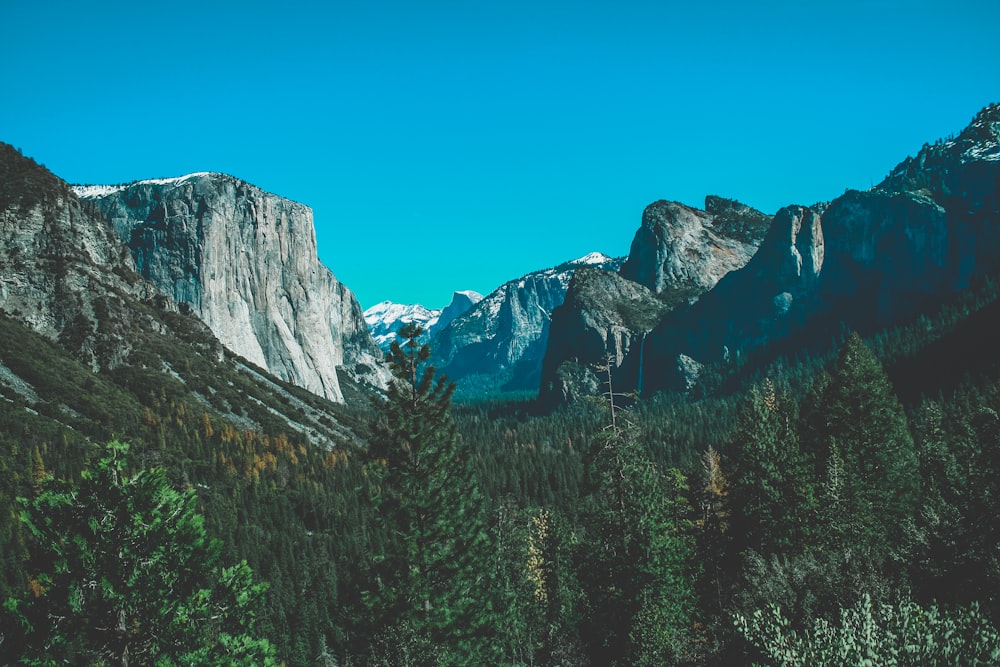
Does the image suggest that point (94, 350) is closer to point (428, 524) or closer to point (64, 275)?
point (64, 275)

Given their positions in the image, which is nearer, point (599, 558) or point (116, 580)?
point (116, 580)

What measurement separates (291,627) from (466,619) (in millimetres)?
68861

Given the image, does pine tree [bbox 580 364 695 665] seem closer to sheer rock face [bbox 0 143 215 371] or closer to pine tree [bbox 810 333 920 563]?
pine tree [bbox 810 333 920 563]

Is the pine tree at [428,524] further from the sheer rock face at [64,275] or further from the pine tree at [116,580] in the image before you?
the sheer rock face at [64,275]

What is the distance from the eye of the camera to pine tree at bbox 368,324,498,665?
2116cm

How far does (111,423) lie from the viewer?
126 m

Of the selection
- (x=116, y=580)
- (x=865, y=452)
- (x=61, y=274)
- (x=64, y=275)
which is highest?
(x=61, y=274)

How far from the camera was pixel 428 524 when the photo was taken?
2194 cm

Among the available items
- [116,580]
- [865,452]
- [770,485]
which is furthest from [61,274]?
[116,580]

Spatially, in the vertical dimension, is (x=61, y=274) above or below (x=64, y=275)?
above

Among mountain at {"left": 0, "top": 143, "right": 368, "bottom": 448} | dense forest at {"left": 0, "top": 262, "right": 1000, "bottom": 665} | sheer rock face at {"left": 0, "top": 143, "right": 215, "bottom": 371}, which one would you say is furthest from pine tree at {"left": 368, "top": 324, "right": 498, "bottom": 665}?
sheer rock face at {"left": 0, "top": 143, "right": 215, "bottom": 371}

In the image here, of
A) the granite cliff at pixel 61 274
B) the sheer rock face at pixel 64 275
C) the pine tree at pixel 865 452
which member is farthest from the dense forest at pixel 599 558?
the granite cliff at pixel 61 274

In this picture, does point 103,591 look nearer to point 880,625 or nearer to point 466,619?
point 466,619

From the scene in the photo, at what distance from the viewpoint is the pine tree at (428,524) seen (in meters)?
21.2
